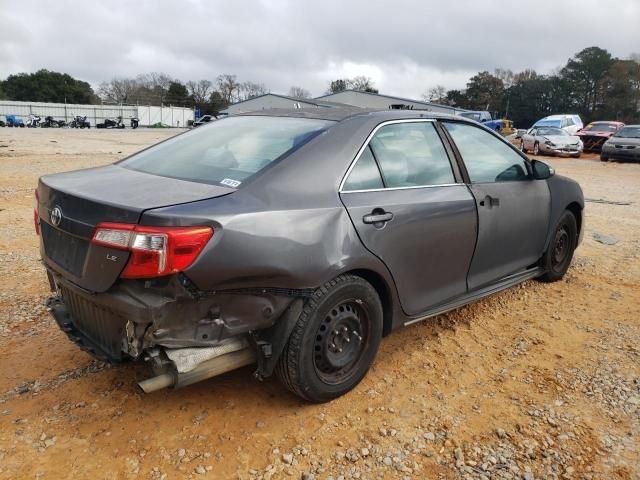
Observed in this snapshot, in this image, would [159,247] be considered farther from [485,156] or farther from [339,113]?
[485,156]

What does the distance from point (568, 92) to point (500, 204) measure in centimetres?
6937

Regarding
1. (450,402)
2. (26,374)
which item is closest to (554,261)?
(450,402)

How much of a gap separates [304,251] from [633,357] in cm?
250

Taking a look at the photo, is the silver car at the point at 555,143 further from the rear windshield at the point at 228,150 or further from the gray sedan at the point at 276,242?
the rear windshield at the point at 228,150

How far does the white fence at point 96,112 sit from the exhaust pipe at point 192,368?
64.9 metres

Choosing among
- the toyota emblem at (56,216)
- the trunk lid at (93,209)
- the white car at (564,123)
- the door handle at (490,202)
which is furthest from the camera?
the white car at (564,123)

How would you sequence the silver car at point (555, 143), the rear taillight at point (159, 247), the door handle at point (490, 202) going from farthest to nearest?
the silver car at point (555, 143)
the door handle at point (490, 202)
the rear taillight at point (159, 247)

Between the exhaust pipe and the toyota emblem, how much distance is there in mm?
886

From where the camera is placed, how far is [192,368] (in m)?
2.36

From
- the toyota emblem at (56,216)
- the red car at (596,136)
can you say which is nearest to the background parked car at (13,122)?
the red car at (596,136)

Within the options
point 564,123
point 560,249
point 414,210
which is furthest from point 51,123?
point 414,210

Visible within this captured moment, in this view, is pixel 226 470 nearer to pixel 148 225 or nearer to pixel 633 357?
pixel 148 225

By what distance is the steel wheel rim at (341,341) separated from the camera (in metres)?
2.72

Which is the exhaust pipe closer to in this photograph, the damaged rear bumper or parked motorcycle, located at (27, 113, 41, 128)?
the damaged rear bumper
